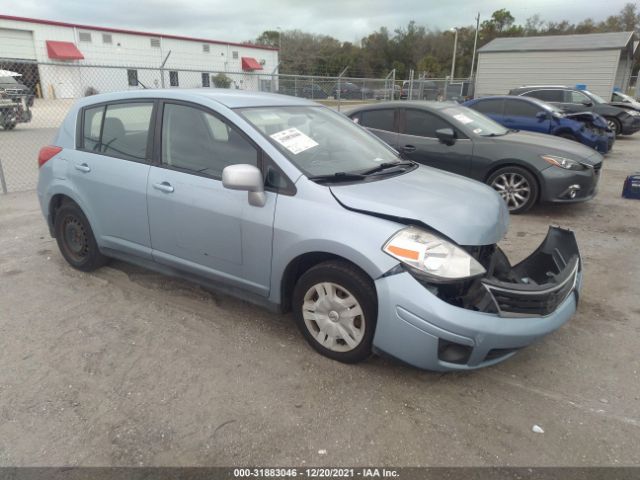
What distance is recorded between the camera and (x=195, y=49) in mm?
41594

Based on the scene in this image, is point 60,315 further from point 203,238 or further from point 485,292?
point 485,292

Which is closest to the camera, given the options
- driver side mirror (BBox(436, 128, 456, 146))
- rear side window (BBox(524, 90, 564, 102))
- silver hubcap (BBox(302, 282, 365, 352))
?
silver hubcap (BBox(302, 282, 365, 352))

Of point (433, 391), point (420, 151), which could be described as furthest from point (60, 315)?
point (420, 151)

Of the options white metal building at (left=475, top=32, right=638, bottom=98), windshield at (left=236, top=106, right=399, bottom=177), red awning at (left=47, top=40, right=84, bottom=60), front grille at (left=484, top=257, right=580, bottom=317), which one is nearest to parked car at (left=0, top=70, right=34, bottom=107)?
windshield at (left=236, top=106, right=399, bottom=177)

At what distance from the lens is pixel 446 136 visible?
6.43 meters

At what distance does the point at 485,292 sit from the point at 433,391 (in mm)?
684

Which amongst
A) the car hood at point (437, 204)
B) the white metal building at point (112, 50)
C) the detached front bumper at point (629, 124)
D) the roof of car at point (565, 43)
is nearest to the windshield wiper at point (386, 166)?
the car hood at point (437, 204)

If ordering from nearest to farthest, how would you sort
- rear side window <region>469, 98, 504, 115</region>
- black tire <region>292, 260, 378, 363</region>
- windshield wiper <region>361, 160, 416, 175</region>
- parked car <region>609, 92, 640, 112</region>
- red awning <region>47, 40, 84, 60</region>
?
black tire <region>292, 260, 378, 363</region>, windshield wiper <region>361, 160, 416, 175</region>, rear side window <region>469, 98, 504, 115</region>, parked car <region>609, 92, 640, 112</region>, red awning <region>47, 40, 84, 60</region>

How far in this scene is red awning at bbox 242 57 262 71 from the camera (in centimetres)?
4588

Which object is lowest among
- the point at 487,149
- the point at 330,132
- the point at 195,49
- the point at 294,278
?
the point at 294,278

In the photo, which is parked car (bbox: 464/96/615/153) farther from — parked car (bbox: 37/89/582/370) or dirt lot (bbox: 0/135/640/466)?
parked car (bbox: 37/89/582/370)

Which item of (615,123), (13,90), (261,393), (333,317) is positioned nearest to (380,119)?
(333,317)

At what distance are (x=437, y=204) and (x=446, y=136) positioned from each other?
396 centimetres

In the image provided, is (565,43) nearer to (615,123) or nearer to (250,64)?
(615,123)
